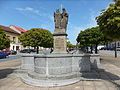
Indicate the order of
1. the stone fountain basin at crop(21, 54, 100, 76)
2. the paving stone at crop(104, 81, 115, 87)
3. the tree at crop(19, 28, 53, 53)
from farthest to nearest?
the tree at crop(19, 28, 53, 53)
the stone fountain basin at crop(21, 54, 100, 76)
the paving stone at crop(104, 81, 115, 87)

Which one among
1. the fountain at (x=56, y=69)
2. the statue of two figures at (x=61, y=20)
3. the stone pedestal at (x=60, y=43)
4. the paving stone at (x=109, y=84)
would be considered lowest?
the paving stone at (x=109, y=84)

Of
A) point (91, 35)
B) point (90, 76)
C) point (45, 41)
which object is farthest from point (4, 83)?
point (45, 41)

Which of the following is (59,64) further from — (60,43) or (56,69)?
(60,43)

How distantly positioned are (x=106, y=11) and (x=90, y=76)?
451 cm

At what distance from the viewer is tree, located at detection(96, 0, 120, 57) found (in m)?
8.90

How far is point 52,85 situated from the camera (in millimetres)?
10461

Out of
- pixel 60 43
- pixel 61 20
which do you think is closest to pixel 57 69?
pixel 60 43

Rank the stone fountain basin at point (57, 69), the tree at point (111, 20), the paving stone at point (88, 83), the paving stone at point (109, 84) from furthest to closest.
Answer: the stone fountain basin at point (57, 69) → the paving stone at point (88, 83) → the paving stone at point (109, 84) → the tree at point (111, 20)

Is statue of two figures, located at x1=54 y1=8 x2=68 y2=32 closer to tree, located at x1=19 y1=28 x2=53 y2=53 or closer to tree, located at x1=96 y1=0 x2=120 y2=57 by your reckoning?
tree, located at x1=96 y1=0 x2=120 y2=57

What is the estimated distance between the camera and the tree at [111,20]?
890cm

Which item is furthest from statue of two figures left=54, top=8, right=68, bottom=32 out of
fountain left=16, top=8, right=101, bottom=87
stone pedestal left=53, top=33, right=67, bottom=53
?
fountain left=16, top=8, right=101, bottom=87

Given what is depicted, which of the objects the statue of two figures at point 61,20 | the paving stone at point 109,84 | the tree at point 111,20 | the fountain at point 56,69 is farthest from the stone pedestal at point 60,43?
the tree at point 111,20

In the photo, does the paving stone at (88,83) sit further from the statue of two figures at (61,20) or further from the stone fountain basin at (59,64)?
the statue of two figures at (61,20)

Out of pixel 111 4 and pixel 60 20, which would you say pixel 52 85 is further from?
pixel 60 20
